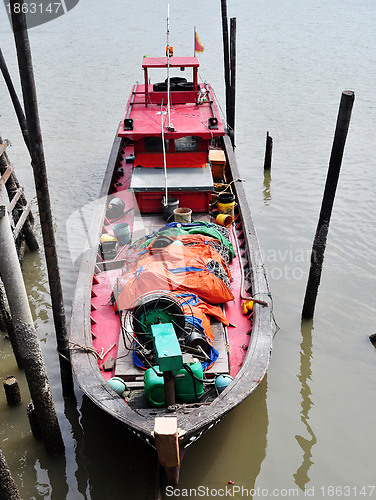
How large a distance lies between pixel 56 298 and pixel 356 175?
11516 millimetres

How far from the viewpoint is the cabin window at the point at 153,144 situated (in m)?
10.3

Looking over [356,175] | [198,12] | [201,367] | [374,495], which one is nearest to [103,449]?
[201,367]

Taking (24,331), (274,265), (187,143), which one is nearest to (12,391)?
(24,331)

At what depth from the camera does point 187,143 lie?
10.4 meters

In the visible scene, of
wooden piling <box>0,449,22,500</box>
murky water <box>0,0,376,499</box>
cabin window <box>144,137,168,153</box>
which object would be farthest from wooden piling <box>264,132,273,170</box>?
wooden piling <box>0,449,22,500</box>

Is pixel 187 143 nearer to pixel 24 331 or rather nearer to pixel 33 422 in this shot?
pixel 24 331

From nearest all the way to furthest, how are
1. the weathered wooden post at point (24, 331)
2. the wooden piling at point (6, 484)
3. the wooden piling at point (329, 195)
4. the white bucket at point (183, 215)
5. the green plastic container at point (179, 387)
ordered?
the wooden piling at point (6, 484) → the weathered wooden post at point (24, 331) → the green plastic container at point (179, 387) → the wooden piling at point (329, 195) → the white bucket at point (183, 215)

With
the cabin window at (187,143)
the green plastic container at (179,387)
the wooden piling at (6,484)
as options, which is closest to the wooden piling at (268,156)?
the cabin window at (187,143)

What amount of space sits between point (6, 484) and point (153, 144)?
7.29 meters

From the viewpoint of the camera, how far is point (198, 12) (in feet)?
128

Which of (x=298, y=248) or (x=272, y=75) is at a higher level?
(x=272, y=75)

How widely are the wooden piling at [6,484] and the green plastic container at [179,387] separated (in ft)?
5.83

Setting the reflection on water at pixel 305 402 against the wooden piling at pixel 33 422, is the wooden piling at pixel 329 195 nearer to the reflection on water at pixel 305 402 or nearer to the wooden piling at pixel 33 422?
the reflection on water at pixel 305 402

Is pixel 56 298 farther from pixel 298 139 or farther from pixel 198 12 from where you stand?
pixel 198 12
